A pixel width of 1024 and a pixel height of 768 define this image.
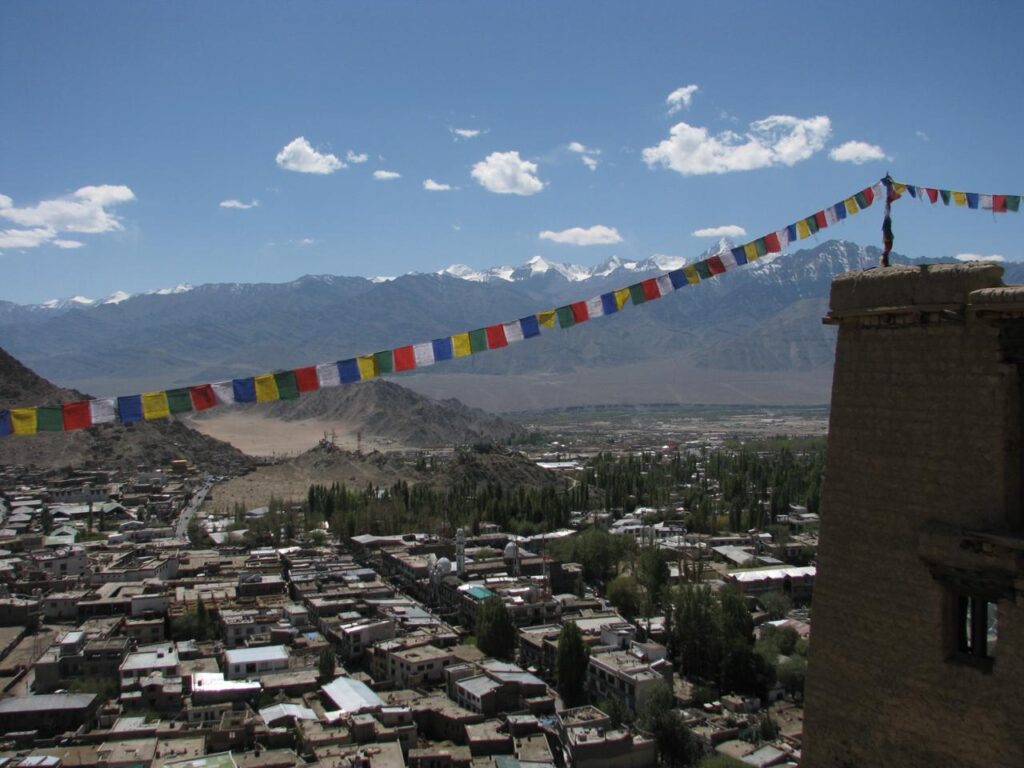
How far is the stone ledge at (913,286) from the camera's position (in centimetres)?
355

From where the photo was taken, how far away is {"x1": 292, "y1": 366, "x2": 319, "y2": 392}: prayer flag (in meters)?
7.38

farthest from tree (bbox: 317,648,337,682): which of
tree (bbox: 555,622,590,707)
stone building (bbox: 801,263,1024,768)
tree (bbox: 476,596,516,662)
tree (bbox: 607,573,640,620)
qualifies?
stone building (bbox: 801,263,1024,768)

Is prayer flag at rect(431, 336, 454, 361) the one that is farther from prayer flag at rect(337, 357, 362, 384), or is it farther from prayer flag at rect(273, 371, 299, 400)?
prayer flag at rect(273, 371, 299, 400)

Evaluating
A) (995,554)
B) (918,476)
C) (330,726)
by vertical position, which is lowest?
(330,726)

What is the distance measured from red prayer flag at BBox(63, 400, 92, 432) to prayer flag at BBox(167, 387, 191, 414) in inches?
22.6

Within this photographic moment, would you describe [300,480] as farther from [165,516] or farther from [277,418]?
[277,418]

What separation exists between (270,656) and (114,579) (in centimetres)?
1055

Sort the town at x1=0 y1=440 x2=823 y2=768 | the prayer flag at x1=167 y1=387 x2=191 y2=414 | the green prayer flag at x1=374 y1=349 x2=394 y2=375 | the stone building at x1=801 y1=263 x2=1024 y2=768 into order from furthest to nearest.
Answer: the town at x1=0 y1=440 x2=823 y2=768
the green prayer flag at x1=374 y1=349 x2=394 y2=375
the prayer flag at x1=167 y1=387 x2=191 y2=414
the stone building at x1=801 y1=263 x2=1024 y2=768

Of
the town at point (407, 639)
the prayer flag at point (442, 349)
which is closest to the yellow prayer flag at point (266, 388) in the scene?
the prayer flag at point (442, 349)

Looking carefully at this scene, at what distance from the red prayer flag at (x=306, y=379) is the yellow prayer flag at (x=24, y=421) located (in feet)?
6.21

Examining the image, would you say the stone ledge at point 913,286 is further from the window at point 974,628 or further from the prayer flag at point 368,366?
the prayer flag at point 368,366

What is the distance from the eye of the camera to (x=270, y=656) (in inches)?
817

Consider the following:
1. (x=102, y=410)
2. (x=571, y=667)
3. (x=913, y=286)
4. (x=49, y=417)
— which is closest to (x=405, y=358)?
(x=102, y=410)

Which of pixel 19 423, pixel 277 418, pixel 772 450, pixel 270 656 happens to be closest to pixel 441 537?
pixel 270 656
